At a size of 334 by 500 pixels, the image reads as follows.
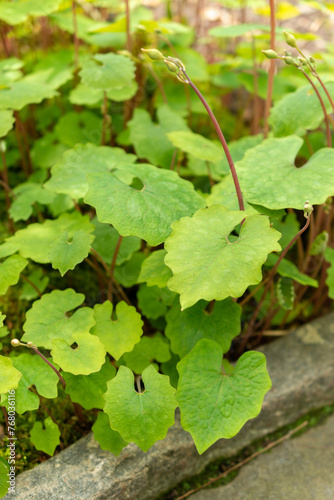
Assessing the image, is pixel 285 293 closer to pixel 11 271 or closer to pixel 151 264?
pixel 151 264

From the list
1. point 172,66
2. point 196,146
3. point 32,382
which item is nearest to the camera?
point 172,66

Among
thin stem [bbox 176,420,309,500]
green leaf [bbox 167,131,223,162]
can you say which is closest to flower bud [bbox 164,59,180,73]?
green leaf [bbox 167,131,223,162]

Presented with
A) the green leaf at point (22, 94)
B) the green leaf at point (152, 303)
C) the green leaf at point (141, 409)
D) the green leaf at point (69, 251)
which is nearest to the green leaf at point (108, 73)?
the green leaf at point (22, 94)

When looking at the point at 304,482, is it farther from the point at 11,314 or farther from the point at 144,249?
the point at 11,314

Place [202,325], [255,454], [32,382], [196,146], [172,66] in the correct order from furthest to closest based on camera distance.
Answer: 1. [196,146]
2. [255,454]
3. [202,325]
4. [32,382]
5. [172,66]

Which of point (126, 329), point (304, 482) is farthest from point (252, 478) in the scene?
point (126, 329)

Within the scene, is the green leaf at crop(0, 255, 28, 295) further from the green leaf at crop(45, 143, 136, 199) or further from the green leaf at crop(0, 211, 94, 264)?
the green leaf at crop(45, 143, 136, 199)

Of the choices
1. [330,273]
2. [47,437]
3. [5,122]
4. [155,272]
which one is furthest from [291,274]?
[5,122]
